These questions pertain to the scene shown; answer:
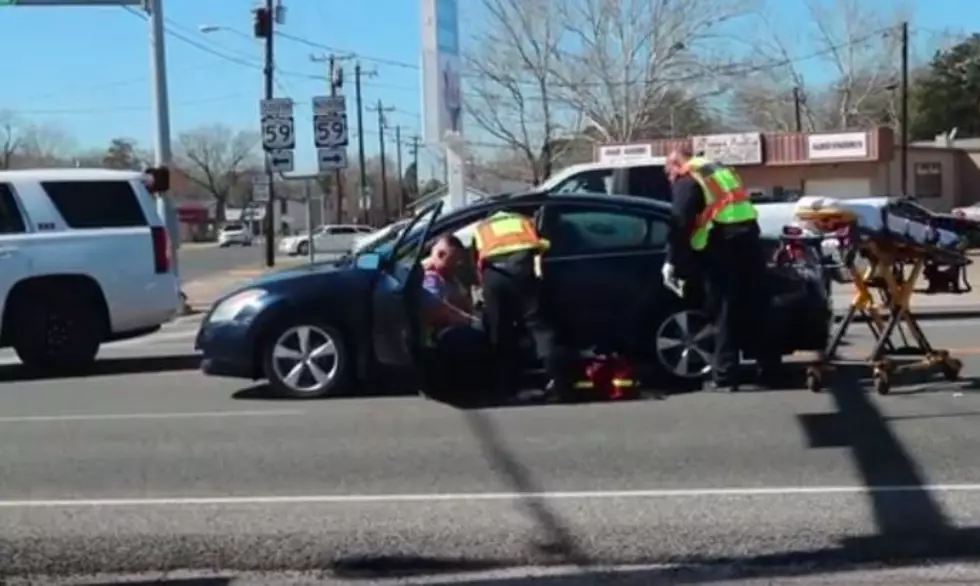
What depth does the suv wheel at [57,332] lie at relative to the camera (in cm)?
1414

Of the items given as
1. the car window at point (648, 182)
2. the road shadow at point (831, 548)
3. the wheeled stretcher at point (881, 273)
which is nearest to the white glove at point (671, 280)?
the wheeled stretcher at point (881, 273)

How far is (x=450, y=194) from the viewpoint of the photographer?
26.2 m

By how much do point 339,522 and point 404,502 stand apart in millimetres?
505

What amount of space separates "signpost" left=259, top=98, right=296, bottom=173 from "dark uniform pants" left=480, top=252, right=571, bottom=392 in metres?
12.4

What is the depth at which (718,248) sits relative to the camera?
11016mm

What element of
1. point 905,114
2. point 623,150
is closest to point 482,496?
point 623,150

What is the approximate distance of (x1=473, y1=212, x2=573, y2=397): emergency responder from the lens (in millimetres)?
11008

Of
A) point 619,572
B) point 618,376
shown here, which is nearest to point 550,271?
point 618,376

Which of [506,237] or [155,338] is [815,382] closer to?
[506,237]

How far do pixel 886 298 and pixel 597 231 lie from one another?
7.04 feet

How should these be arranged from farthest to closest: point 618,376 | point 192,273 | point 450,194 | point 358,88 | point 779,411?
point 358,88 < point 192,273 < point 450,194 < point 618,376 < point 779,411

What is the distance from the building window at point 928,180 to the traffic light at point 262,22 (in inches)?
1402

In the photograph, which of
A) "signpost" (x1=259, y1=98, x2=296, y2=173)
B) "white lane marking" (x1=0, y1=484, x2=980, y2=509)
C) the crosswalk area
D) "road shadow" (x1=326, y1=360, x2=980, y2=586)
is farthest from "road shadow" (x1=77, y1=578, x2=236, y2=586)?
"signpost" (x1=259, y1=98, x2=296, y2=173)

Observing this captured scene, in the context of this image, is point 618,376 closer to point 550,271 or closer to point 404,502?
point 550,271
